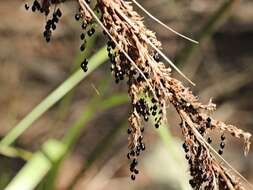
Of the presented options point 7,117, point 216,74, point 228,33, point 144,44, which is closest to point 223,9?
point 144,44

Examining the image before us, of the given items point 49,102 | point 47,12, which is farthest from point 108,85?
point 47,12

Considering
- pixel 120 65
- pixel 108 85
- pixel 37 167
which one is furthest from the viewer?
pixel 108 85

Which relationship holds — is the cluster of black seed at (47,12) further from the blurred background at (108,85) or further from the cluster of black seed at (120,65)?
the blurred background at (108,85)

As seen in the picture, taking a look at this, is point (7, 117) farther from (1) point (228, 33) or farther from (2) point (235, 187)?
(2) point (235, 187)

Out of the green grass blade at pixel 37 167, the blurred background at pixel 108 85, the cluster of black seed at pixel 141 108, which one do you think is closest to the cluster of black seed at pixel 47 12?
the cluster of black seed at pixel 141 108

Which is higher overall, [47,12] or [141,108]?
[47,12]

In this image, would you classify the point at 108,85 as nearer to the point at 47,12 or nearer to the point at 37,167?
the point at 37,167
